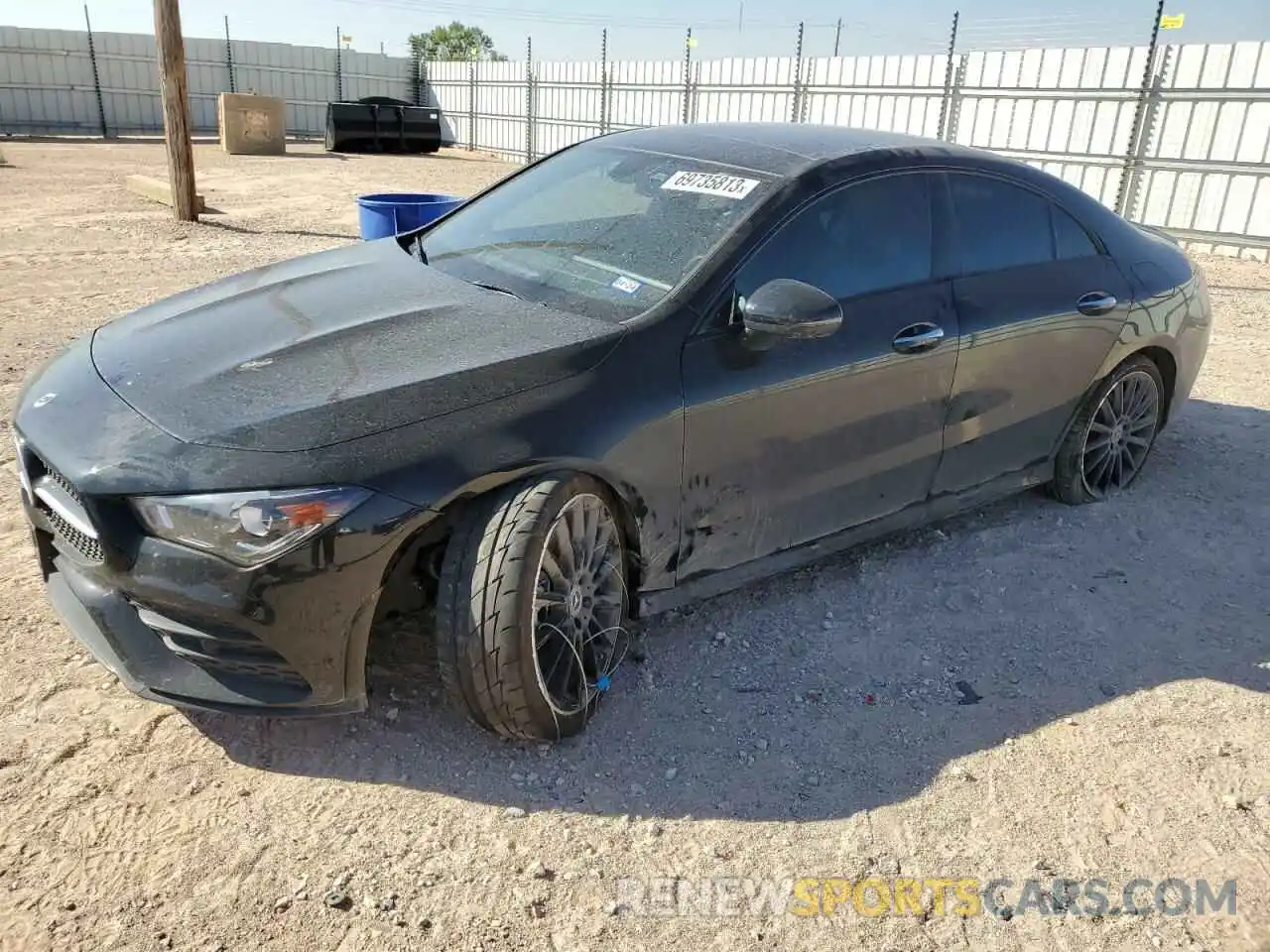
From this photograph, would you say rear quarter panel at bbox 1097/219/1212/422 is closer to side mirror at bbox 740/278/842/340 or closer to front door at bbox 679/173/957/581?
front door at bbox 679/173/957/581

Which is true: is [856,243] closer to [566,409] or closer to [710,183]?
[710,183]

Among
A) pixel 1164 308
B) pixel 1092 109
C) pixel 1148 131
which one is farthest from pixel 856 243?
pixel 1092 109

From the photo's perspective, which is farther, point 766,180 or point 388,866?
point 766,180

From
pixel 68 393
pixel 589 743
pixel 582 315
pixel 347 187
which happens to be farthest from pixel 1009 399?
pixel 347 187

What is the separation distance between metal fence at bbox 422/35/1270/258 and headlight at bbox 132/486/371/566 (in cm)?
1280

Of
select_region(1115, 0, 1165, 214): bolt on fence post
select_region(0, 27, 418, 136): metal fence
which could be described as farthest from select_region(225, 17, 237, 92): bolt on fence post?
select_region(1115, 0, 1165, 214): bolt on fence post

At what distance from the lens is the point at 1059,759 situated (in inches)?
113

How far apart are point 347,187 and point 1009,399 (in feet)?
50.3

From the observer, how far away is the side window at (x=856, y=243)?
3.17 metres

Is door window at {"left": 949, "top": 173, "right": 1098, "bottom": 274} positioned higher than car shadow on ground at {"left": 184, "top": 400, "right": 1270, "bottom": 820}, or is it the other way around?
door window at {"left": 949, "top": 173, "right": 1098, "bottom": 274}

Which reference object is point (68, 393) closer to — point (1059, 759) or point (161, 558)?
point (161, 558)

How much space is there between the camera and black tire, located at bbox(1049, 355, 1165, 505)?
14.3ft

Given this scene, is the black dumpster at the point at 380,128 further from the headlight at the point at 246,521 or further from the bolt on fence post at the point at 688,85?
the headlight at the point at 246,521

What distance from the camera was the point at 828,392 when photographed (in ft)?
10.7
